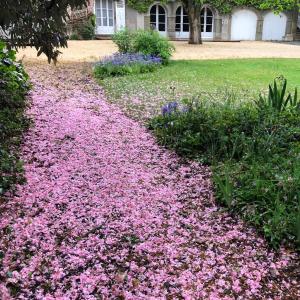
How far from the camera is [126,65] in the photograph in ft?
38.0

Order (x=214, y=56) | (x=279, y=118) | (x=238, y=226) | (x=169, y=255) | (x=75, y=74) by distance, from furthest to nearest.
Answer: (x=214, y=56) < (x=75, y=74) < (x=279, y=118) < (x=238, y=226) < (x=169, y=255)

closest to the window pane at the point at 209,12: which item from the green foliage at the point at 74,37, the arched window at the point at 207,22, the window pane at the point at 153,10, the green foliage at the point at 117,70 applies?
the arched window at the point at 207,22

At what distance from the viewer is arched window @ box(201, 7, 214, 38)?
91.6ft

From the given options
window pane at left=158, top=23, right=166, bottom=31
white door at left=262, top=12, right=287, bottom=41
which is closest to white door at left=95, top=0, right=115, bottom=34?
window pane at left=158, top=23, right=166, bottom=31

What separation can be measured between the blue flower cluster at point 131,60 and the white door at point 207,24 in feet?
54.0

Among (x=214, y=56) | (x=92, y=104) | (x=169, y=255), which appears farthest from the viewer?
(x=214, y=56)

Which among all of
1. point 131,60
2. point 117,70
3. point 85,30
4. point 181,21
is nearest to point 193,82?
point 117,70

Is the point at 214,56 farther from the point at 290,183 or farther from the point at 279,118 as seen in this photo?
the point at 290,183

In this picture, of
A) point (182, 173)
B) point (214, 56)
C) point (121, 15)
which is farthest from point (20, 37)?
point (121, 15)

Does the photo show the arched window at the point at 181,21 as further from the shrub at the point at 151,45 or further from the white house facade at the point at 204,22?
the shrub at the point at 151,45

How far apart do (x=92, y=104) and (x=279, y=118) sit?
3.92 m

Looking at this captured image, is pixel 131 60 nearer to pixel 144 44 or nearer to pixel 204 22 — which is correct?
pixel 144 44

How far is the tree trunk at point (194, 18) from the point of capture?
2152 centimetres

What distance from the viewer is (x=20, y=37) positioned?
14.3 ft
